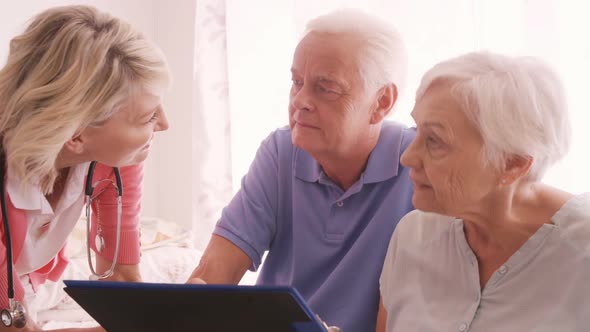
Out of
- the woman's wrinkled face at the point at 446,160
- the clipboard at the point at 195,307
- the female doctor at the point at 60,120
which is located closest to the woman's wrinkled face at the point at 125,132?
the female doctor at the point at 60,120

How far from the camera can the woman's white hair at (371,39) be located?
5.43ft

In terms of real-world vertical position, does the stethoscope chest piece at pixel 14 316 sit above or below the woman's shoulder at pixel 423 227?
below

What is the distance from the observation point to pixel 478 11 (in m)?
2.53

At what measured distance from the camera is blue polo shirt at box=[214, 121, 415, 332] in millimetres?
1637

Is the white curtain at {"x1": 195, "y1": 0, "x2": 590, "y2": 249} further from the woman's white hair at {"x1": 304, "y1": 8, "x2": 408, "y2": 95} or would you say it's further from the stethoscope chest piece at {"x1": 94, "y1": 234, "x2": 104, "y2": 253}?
the stethoscope chest piece at {"x1": 94, "y1": 234, "x2": 104, "y2": 253}

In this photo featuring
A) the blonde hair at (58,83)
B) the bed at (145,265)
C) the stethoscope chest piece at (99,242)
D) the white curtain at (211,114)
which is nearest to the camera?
the blonde hair at (58,83)

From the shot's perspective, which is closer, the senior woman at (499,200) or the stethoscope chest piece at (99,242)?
the senior woman at (499,200)

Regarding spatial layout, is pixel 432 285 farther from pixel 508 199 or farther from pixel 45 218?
pixel 45 218

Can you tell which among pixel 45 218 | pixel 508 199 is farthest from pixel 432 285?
pixel 45 218

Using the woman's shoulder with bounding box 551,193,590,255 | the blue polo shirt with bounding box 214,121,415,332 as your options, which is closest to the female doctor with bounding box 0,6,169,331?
the blue polo shirt with bounding box 214,121,415,332

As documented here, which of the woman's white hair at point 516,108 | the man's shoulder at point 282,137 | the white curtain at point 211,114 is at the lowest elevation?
the white curtain at point 211,114

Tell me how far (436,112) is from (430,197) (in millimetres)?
162

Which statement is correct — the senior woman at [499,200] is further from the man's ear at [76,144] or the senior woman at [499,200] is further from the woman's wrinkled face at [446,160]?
the man's ear at [76,144]

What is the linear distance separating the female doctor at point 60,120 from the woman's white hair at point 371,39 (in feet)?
1.34
